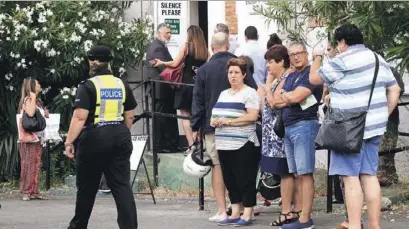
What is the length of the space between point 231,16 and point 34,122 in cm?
397

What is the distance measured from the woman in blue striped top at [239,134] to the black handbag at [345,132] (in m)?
1.56

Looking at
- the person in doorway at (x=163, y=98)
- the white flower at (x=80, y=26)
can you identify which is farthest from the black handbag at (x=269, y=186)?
the white flower at (x=80, y=26)

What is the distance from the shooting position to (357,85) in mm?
8820

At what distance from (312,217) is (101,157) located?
2.68 metres

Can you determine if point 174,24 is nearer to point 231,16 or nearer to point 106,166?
point 231,16

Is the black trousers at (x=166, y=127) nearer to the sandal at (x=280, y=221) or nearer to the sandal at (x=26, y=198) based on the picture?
the sandal at (x=26, y=198)

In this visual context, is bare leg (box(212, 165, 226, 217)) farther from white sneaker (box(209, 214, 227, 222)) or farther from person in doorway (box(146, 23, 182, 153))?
person in doorway (box(146, 23, 182, 153))

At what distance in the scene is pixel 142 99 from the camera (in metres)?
16.1

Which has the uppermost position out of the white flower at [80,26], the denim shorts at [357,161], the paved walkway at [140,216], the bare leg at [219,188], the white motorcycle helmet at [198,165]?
the white flower at [80,26]

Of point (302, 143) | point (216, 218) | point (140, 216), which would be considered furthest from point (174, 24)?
point (302, 143)

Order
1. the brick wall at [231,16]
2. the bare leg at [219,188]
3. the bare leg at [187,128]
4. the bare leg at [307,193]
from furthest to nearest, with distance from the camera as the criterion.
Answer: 1. the brick wall at [231,16]
2. the bare leg at [187,128]
3. the bare leg at [219,188]
4. the bare leg at [307,193]

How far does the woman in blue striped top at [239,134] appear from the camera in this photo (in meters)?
10.3

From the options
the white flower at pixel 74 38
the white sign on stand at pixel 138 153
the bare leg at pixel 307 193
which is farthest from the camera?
the white flower at pixel 74 38

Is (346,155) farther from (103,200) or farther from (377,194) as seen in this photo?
(103,200)
